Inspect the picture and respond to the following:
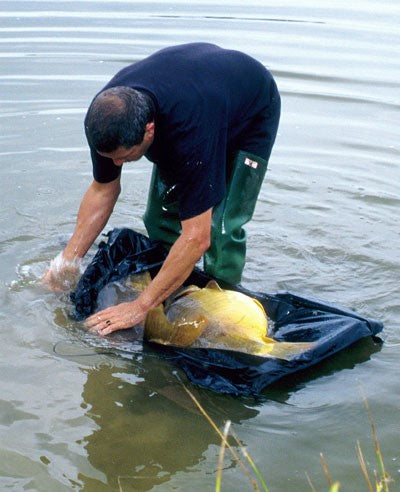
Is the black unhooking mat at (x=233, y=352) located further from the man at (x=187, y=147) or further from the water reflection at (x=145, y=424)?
the man at (x=187, y=147)

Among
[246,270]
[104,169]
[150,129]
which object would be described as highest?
[150,129]

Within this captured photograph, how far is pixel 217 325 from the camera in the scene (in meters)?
4.70

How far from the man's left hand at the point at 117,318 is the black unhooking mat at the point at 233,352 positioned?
201mm

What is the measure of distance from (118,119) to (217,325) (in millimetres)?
1298

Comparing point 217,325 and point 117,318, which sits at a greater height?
point 217,325

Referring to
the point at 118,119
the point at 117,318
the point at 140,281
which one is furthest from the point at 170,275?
the point at 118,119

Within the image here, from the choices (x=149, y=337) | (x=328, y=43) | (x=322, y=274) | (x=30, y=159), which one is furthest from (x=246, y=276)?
(x=328, y=43)

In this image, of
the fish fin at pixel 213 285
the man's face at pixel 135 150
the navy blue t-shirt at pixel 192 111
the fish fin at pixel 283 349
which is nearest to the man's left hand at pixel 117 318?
the fish fin at pixel 213 285

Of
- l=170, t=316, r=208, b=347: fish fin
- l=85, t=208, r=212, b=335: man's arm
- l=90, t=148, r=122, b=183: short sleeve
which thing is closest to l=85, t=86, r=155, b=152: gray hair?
l=85, t=208, r=212, b=335: man's arm

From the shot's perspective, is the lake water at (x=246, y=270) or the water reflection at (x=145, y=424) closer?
the water reflection at (x=145, y=424)

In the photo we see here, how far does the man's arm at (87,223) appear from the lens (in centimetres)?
552

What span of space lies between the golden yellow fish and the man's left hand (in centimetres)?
8

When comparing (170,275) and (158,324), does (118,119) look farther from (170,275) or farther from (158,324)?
(158,324)

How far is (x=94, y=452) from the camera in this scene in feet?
13.6
